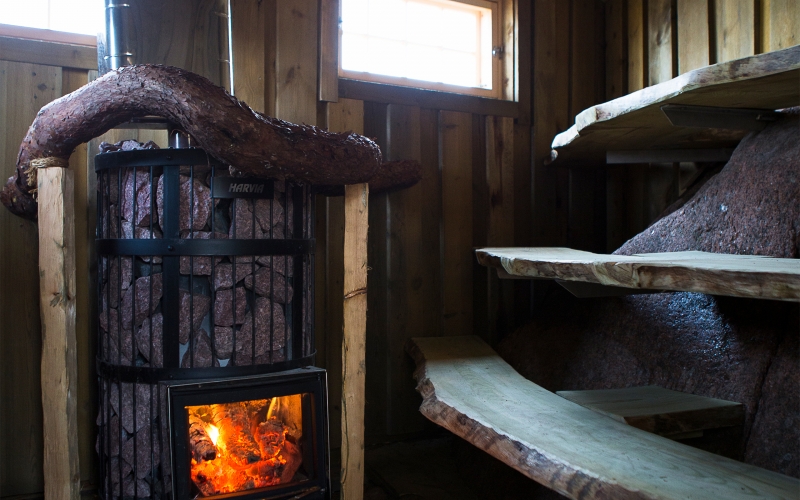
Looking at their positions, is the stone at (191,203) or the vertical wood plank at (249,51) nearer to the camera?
the stone at (191,203)

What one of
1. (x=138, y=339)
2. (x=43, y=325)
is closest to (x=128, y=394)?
(x=138, y=339)

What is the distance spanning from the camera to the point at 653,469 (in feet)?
4.85

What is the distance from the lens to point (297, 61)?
2.90 meters

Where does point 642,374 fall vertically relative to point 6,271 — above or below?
below

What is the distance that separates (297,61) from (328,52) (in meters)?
0.16

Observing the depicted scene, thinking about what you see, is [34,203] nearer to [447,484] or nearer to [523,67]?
[447,484]

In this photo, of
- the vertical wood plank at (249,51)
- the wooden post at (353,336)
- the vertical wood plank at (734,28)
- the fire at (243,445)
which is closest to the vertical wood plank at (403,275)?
the vertical wood plank at (249,51)

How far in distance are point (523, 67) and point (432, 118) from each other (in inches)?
26.9

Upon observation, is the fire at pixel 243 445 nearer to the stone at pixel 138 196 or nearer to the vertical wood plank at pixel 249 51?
the stone at pixel 138 196

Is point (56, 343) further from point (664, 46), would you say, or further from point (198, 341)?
point (664, 46)

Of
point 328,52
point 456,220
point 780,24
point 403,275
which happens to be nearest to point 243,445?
point 403,275

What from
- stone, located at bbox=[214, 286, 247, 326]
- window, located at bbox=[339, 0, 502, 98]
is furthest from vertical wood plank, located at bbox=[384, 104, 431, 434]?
stone, located at bbox=[214, 286, 247, 326]

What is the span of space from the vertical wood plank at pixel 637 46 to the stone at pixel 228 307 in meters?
2.55

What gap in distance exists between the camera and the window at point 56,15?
8.27 ft
